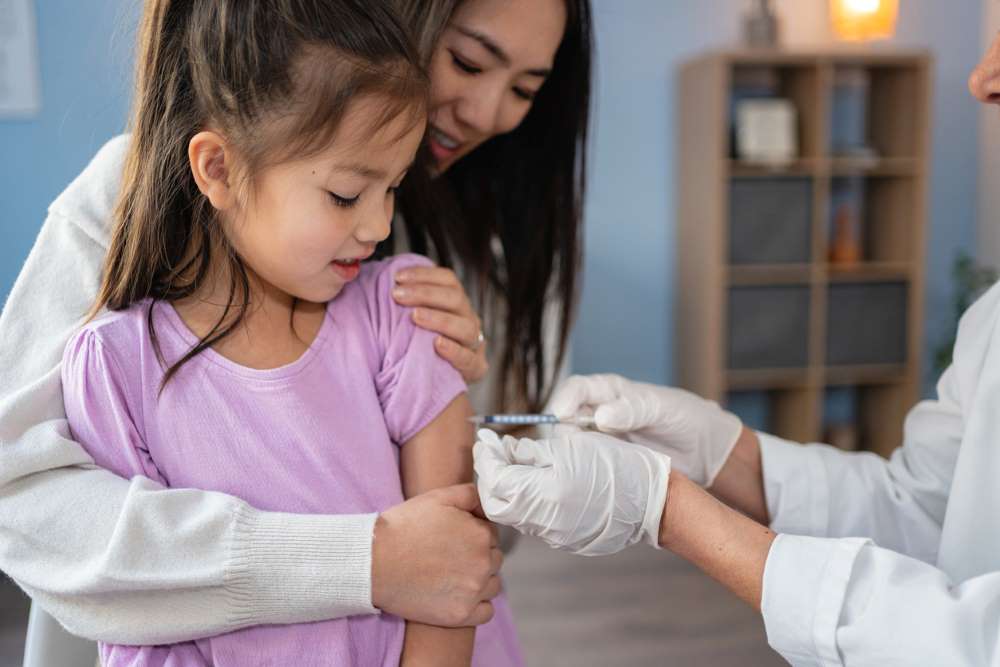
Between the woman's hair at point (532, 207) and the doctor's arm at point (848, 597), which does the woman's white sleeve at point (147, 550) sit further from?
the woman's hair at point (532, 207)

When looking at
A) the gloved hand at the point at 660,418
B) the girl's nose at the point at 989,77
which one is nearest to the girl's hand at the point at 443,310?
the gloved hand at the point at 660,418

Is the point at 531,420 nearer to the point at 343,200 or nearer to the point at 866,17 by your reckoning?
the point at 343,200

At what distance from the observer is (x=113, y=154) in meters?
1.20

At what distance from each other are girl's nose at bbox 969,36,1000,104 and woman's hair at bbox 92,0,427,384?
650mm

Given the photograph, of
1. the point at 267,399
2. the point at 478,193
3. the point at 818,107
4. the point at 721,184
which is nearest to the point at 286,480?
the point at 267,399

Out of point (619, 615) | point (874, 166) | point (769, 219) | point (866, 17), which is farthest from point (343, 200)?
point (874, 166)

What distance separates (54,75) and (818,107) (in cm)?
299

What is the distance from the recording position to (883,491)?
1373 millimetres

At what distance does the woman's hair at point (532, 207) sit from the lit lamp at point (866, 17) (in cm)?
275

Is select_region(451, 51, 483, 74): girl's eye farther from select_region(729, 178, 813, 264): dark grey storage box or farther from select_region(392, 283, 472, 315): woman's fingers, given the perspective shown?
select_region(729, 178, 813, 264): dark grey storage box

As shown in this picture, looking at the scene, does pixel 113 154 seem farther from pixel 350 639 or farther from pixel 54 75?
pixel 54 75

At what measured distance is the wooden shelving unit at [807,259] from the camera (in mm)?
3883

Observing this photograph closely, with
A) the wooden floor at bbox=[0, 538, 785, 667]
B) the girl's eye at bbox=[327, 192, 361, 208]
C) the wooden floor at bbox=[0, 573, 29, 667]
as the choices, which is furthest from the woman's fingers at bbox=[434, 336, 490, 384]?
the wooden floor at bbox=[0, 573, 29, 667]

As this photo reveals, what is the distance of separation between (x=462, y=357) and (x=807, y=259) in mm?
3110
